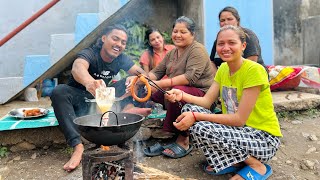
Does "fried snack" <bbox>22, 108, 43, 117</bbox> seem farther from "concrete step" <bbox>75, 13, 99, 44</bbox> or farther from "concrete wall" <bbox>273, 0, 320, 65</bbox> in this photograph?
"concrete wall" <bbox>273, 0, 320, 65</bbox>

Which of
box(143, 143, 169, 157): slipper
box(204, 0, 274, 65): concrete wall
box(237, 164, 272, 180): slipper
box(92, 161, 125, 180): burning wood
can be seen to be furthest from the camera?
box(204, 0, 274, 65): concrete wall

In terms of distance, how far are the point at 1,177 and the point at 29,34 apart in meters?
3.27

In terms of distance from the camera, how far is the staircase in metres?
4.67

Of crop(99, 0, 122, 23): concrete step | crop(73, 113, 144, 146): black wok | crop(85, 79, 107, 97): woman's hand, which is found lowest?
crop(73, 113, 144, 146): black wok

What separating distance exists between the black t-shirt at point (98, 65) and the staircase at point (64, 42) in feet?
2.27

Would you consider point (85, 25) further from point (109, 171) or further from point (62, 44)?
point (109, 171)

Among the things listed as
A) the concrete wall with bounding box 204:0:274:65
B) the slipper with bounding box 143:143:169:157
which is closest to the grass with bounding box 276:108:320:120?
the concrete wall with bounding box 204:0:274:65

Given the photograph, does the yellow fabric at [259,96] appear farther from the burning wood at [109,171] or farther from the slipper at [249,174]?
the burning wood at [109,171]

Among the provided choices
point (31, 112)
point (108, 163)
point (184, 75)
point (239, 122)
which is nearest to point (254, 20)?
point (184, 75)

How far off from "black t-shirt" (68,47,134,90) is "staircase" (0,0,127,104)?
69cm

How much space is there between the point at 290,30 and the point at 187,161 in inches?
235

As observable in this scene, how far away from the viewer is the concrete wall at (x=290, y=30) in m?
8.05

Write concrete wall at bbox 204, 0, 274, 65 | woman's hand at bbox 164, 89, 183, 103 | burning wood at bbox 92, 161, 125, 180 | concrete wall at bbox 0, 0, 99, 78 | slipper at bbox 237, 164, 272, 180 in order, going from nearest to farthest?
burning wood at bbox 92, 161, 125, 180, slipper at bbox 237, 164, 272, 180, woman's hand at bbox 164, 89, 183, 103, concrete wall at bbox 0, 0, 99, 78, concrete wall at bbox 204, 0, 274, 65

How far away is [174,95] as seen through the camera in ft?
10.9
